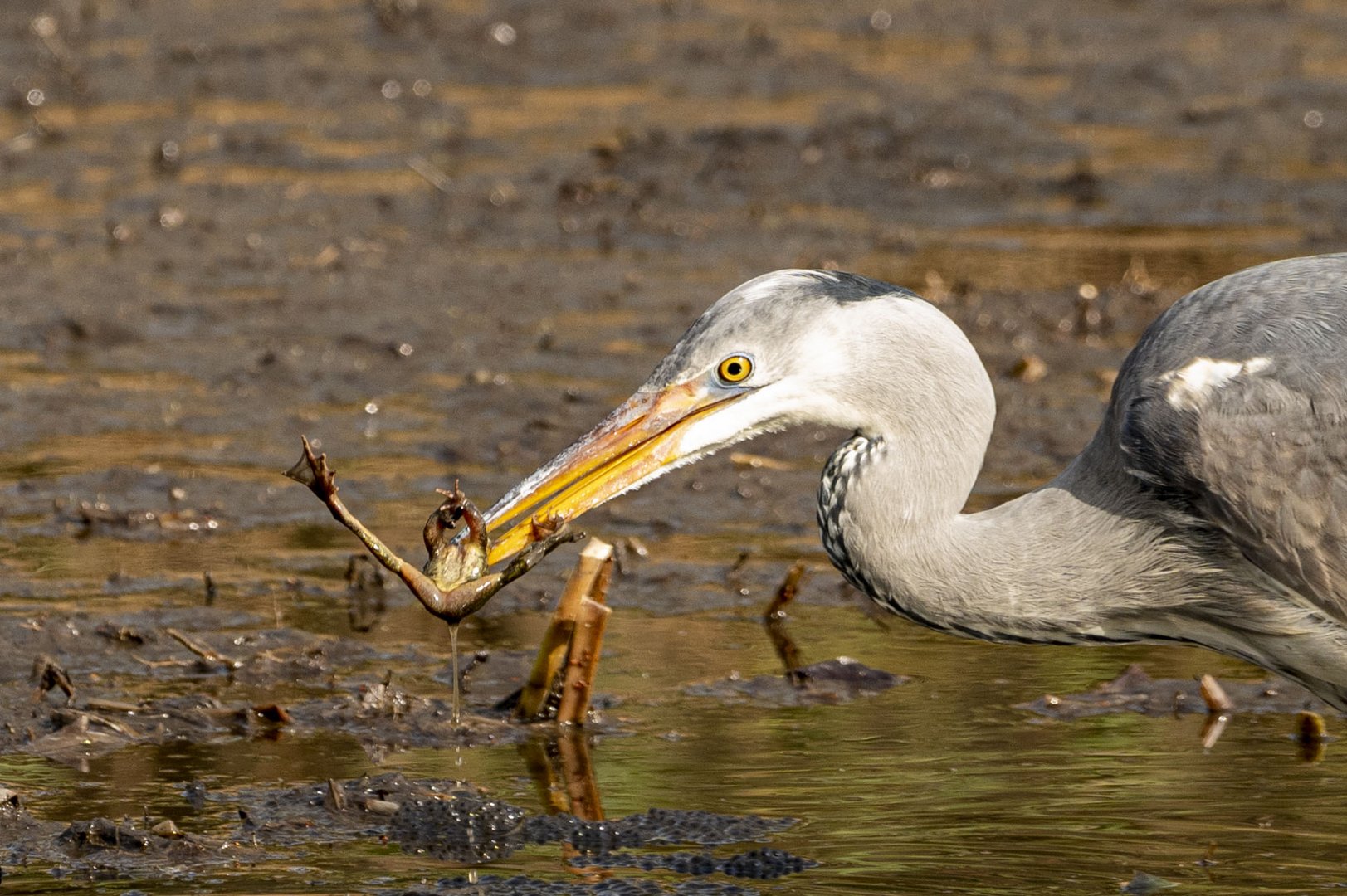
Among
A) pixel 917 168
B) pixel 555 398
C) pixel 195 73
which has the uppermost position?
pixel 195 73

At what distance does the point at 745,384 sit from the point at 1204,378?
3.56ft

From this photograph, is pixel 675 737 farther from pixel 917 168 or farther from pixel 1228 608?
pixel 917 168

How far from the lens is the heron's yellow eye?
18.1 ft

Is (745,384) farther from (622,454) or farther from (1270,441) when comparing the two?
(1270,441)

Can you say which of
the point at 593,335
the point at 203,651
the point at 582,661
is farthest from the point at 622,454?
the point at 593,335

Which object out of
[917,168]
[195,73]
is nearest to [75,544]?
[917,168]

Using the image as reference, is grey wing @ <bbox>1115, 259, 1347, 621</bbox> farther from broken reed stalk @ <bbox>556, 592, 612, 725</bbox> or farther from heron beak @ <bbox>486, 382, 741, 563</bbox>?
broken reed stalk @ <bbox>556, 592, 612, 725</bbox>

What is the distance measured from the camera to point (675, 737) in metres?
6.64

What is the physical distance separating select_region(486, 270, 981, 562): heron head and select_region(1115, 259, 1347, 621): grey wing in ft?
2.10

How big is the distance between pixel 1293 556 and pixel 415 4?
12473mm

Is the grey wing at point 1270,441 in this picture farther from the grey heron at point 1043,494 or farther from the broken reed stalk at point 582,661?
the broken reed stalk at point 582,661

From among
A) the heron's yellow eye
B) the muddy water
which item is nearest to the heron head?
the heron's yellow eye

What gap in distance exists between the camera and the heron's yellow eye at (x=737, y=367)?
217 inches

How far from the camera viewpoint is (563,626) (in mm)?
6551
